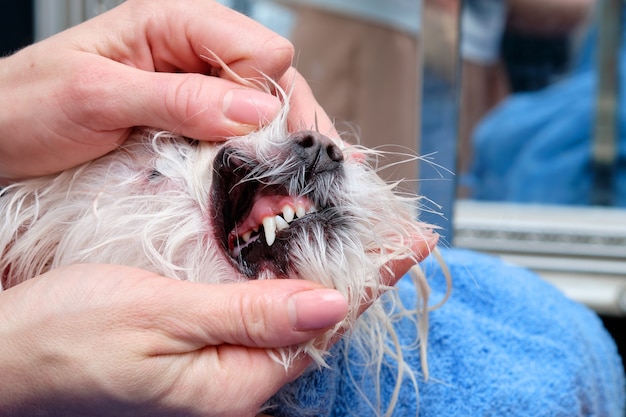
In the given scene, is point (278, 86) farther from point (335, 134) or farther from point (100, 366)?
point (100, 366)

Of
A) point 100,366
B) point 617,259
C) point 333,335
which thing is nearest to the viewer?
point 100,366

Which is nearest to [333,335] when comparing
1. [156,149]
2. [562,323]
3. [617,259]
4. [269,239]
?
[269,239]

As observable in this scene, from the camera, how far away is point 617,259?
1436 mm

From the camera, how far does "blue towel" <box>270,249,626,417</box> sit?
708mm

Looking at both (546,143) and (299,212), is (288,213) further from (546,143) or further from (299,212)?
(546,143)

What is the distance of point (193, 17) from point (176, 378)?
0.28 m

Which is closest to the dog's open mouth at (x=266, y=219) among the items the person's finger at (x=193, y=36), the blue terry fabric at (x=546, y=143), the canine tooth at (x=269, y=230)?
the canine tooth at (x=269, y=230)

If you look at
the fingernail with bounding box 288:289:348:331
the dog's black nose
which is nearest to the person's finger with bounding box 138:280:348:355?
the fingernail with bounding box 288:289:348:331

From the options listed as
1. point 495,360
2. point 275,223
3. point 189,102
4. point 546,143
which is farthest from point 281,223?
point 546,143

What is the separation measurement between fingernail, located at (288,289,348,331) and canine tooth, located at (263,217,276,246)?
2.6 inches

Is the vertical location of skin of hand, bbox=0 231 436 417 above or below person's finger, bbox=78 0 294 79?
below

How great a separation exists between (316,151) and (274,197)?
47 millimetres

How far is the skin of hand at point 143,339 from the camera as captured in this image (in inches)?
19.0

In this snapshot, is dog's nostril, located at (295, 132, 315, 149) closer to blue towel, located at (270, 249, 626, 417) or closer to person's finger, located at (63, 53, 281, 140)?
person's finger, located at (63, 53, 281, 140)
